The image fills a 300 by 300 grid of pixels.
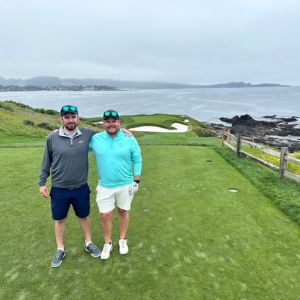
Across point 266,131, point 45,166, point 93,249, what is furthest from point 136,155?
point 266,131

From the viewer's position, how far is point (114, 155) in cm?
513

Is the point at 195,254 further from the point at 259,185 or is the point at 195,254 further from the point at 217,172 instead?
the point at 217,172

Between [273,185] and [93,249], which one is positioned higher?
[93,249]

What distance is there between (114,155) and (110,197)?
0.75 meters

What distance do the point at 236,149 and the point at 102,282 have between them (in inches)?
456

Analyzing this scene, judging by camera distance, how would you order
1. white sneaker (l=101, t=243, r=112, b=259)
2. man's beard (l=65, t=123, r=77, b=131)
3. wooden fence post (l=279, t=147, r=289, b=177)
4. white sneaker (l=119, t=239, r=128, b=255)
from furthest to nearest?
1. wooden fence post (l=279, t=147, r=289, b=177)
2. white sneaker (l=119, t=239, r=128, b=255)
3. white sneaker (l=101, t=243, r=112, b=259)
4. man's beard (l=65, t=123, r=77, b=131)

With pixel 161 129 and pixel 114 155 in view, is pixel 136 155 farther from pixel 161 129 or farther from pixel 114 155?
pixel 161 129

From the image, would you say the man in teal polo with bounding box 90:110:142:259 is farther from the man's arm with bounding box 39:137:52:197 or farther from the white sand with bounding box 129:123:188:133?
the white sand with bounding box 129:123:188:133

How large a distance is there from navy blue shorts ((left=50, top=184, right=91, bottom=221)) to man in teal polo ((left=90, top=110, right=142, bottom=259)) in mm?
290

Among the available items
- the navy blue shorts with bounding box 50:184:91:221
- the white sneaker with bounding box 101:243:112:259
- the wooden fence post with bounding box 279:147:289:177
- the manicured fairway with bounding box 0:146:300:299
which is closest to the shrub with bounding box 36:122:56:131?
the manicured fairway with bounding box 0:146:300:299

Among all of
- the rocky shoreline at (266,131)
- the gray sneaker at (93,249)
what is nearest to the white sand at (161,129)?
the rocky shoreline at (266,131)

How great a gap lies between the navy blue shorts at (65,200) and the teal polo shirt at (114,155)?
15.7 inches

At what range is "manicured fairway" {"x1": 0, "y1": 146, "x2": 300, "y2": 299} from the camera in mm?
4547

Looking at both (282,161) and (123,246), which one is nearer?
(123,246)
